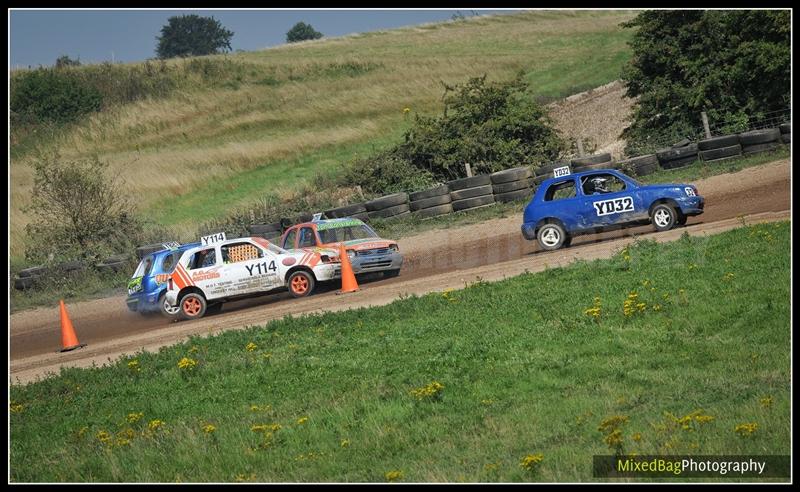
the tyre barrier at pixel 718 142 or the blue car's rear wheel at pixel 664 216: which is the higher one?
the tyre barrier at pixel 718 142

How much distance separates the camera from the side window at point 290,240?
71.5 feet

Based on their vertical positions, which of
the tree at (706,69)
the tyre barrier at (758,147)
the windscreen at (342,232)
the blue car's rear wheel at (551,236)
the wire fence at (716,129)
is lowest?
the blue car's rear wheel at (551,236)

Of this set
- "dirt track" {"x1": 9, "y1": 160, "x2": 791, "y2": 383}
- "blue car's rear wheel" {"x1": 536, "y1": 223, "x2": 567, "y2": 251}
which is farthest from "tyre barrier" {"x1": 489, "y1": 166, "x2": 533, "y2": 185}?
"blue car's rear wheel" {"x1": 536, "y1": 223, "x2": 567, "y2": 251}

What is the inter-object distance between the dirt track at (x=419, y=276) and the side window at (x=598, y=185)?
0.98 metres

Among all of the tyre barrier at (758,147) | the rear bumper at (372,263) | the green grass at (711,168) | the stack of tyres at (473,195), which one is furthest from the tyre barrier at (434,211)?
the tyre barrier at (758,147)

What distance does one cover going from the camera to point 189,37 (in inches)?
5541

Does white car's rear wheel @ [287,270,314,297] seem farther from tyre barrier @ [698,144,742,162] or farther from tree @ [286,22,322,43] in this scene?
tree @ [286,22,322,43]

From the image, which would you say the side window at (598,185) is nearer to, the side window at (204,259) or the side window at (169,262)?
the side window at (204,259)

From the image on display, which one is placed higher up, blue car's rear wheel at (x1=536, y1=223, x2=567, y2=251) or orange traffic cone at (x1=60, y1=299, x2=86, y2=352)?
blue car's rear wheel at (x1=536, y1=223, x2=567, y2=251)

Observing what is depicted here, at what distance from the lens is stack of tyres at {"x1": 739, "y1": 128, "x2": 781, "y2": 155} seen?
86.3 feet

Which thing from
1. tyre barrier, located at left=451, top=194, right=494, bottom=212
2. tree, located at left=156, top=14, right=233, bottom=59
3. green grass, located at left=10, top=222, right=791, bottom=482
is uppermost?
tree, located at left=156, top=14, right=233, bottom=59

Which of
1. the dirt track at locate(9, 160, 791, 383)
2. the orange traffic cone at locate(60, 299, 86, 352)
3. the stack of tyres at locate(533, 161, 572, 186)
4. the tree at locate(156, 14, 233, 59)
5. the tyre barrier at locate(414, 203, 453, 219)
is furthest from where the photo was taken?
the tree at locate(156, 14, 233, 59)

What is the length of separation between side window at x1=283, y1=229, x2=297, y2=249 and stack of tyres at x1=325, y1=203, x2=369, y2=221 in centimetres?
608
